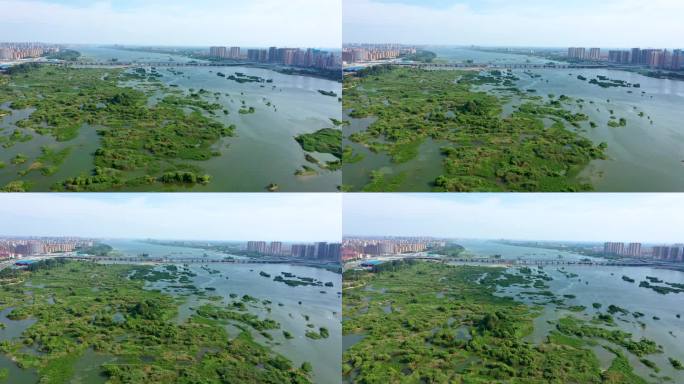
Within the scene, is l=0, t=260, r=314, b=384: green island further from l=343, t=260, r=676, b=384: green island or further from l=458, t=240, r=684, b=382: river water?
l=458, t=240, r=684, b=382: river water

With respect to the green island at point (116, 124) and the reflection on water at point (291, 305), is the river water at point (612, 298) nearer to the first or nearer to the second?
the reflection on water at point (291, 305)

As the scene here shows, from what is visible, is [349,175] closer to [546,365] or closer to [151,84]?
[546,365]

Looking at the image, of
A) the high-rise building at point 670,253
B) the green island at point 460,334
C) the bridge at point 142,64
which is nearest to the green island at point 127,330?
the green island at point 460,334

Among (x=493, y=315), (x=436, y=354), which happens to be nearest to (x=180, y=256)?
(x=436, y=354)

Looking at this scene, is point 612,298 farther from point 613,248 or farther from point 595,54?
point 595,54

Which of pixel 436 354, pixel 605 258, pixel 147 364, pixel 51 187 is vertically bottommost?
pixel 147 364

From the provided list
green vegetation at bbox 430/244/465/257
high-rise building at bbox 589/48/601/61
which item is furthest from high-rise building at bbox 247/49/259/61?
high-rise building at bbox 589/48/601/61

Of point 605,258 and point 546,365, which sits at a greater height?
point 605,258
